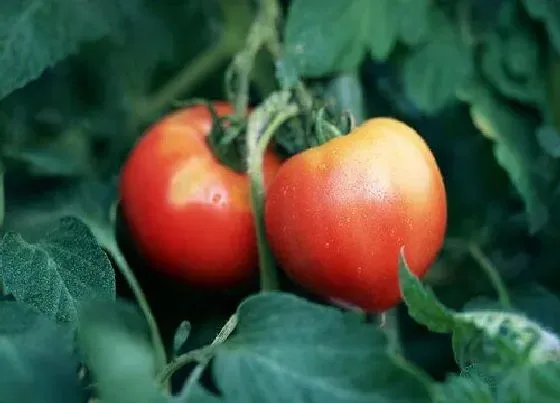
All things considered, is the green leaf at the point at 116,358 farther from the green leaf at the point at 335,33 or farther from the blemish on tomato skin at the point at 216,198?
the green leaf at the point at 335,33

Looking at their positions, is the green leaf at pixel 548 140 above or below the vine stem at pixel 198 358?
below

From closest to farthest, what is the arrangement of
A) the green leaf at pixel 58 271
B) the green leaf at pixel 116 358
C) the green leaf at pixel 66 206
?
the green leaf at pixel 116 358
the green leaf at pixel 58 271
the green leaf at pixel 66 206

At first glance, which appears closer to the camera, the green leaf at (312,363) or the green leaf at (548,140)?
the green leaf at (312,363)

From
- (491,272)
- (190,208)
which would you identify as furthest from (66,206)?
(491,272)

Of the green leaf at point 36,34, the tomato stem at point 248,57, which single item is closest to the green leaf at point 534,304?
the tomato stem at point 248,57

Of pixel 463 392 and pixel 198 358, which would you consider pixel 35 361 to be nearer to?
pixel 198 358

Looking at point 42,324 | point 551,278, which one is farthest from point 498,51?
point 42,324
